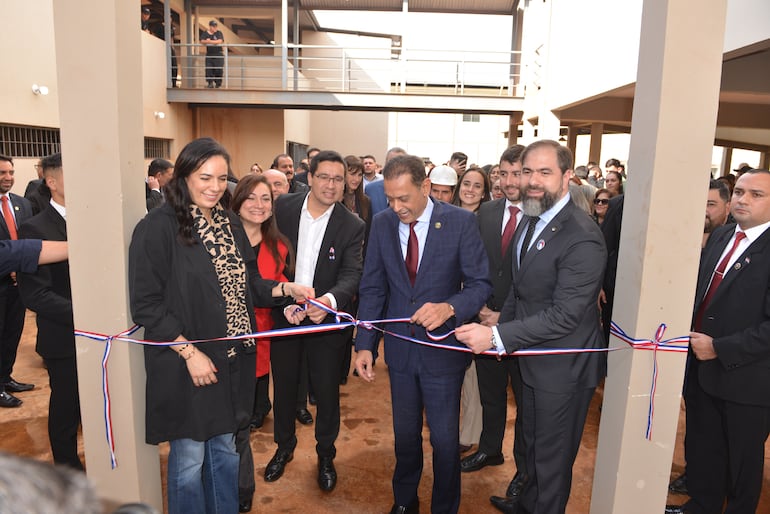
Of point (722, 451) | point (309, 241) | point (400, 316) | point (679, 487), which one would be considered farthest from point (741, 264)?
point (309, 241)

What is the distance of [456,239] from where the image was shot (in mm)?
2912

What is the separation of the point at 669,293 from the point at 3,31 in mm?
9737

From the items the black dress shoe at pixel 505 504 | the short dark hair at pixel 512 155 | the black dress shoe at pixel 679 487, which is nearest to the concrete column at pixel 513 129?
the short dark hair at pixel 512 155

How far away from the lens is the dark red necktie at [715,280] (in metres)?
3.03

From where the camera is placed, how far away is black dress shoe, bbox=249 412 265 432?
14.1 feet

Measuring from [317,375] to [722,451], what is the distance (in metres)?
2.42

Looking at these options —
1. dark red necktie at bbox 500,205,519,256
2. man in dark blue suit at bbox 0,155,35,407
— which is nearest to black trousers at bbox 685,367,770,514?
dark red necktie at bbox 500,205,519,256

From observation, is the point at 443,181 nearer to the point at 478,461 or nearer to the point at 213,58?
the point at 478,461

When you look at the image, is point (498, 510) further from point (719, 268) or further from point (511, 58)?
point (511, 58)

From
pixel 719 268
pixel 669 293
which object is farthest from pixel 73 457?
pixel 719 268

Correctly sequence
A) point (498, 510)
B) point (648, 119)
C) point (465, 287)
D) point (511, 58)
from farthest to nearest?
point (511, 58)
point (498, 510)
point (465, 287)
point (648, 119)

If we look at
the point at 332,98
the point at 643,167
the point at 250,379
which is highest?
the point at 332,98

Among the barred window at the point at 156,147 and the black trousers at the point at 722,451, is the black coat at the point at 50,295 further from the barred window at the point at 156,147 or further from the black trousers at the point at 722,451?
the barred window at the point at 156,147

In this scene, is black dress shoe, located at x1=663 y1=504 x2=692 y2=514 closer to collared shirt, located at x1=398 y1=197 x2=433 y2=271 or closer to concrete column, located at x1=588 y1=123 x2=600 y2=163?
collared shirt, located at x1=398 y1=197 x2=433 y2=271
